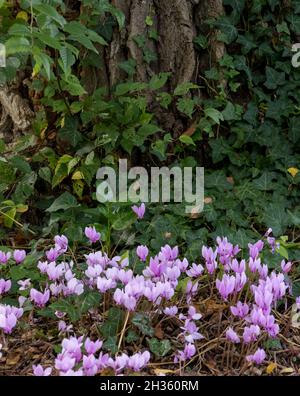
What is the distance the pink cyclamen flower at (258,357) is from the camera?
2668 millimetres

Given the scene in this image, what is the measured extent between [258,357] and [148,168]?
1.81 metres

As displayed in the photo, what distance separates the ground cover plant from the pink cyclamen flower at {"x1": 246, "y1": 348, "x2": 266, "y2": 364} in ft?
0.43

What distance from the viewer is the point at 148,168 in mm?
4211

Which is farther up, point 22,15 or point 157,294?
point 22,15

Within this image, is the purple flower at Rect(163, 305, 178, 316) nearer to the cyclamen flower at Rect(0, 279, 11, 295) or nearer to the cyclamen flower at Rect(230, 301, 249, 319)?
the cyclamen flower at Rect(230, 301, 249, 319)

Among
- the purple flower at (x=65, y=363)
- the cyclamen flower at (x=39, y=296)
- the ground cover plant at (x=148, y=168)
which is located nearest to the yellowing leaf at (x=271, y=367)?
the ground cover plant at (x=148, y=168)

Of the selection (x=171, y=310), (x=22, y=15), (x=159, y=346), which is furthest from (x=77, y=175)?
(x=159, y=346)

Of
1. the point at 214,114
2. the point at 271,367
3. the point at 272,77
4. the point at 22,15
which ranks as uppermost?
the point at 22,15

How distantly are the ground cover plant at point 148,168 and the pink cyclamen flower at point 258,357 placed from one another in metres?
0.13

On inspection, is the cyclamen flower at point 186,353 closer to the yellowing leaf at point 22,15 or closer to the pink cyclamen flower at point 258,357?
the pink cyclamen flower at point 258,357

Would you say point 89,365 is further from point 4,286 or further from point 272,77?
point 272,77

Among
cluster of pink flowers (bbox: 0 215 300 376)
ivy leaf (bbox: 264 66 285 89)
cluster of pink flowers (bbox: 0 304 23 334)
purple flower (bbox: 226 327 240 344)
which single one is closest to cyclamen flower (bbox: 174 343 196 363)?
cluster of pink flowers (bbox: 0 215 300 376)

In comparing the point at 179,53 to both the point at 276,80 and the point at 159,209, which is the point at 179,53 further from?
the point at 159,209

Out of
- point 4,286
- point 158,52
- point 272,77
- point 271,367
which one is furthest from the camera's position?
point 272,77
